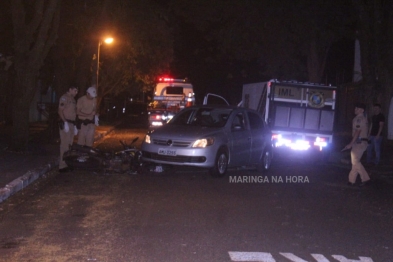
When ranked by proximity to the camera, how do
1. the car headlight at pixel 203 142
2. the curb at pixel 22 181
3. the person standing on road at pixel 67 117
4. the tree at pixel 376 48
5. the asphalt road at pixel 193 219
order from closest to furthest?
1. the asphalt road at pixel 193 219
2. the curb at pixel 22 181
3. the car headlight at pixel 203 142
4. the person standing on road at pixel 67 117
5. the tree at pixel 376 48

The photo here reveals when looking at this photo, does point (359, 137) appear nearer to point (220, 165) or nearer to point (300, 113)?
point (220, 165)

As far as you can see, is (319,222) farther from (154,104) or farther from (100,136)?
Result: (154,104)

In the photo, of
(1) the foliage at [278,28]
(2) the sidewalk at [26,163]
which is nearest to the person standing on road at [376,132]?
(1) the foliage at [278,28]

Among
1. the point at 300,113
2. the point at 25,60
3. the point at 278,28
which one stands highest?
the point at 278,28

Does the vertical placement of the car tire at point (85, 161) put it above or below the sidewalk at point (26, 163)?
above

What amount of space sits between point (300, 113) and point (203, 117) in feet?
18.6

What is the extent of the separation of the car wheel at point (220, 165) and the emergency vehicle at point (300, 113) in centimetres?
533

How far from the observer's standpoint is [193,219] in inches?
356

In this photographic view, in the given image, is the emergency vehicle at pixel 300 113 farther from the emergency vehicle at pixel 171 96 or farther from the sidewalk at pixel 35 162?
the emergency vehicle at pixel 171 96

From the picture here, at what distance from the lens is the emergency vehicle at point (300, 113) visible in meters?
18.4

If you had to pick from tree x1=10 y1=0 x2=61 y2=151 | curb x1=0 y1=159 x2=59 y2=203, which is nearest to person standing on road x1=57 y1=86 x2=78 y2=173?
curb x1=0 y1=159 x2=59 y2=203

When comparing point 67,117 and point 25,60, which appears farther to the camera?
point 25,60

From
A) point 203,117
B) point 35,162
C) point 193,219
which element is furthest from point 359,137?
point 35,162

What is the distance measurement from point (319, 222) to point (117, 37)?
72.0 feet
